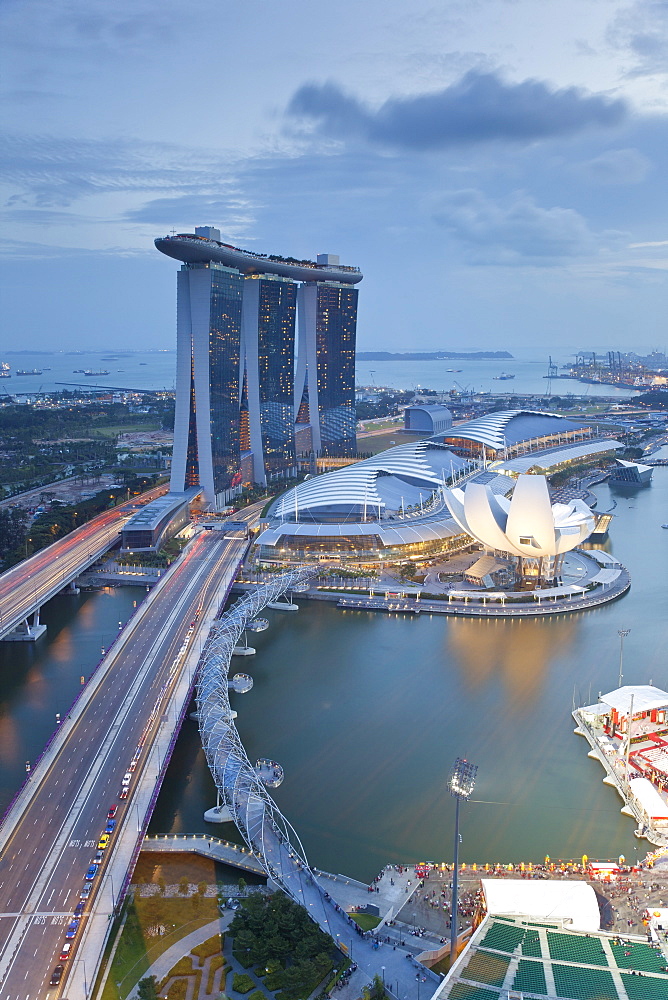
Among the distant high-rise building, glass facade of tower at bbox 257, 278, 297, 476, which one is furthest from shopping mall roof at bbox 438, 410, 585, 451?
glass facade of tower at bbox 257, 278, 297, 476

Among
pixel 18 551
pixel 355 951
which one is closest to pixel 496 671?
pixel 355 951

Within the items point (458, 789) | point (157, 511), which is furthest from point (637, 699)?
point (157, 511)

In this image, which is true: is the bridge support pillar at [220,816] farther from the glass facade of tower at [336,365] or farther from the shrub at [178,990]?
the glass facade of tower at [336,365]

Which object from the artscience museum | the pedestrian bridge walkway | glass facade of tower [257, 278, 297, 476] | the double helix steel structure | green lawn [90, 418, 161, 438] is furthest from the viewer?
green lawn [90, 418, 161, 438]

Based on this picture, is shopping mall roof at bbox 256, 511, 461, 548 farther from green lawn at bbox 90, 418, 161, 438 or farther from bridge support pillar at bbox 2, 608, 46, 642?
green lawn at bbox 90, 418, 161, 438

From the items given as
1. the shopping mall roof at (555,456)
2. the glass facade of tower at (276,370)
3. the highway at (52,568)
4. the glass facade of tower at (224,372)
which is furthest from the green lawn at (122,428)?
the shopping mall roof at (555,456)

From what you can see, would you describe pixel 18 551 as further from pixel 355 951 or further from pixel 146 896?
pixel 355 951
